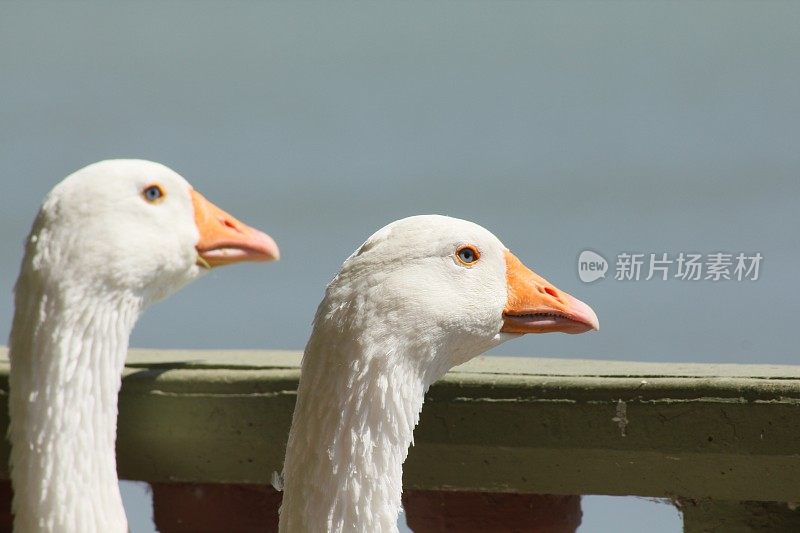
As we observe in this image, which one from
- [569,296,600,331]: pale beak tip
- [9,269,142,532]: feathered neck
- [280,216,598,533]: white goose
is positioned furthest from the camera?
[9,269,142,532]: feathered neck

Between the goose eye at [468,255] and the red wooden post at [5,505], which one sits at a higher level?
the goose eye at [468,255]

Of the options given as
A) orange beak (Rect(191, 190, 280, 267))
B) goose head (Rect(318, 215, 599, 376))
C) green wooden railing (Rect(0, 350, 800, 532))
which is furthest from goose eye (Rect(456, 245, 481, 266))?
orange beak (Rect(191, 190, 280, 267))

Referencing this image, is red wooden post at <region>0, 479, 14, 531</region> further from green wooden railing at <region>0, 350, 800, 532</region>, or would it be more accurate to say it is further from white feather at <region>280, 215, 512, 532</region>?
white feather at <region>280, 215, 512, 532</region>

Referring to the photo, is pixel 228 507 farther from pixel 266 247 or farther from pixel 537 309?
pixel 537 309

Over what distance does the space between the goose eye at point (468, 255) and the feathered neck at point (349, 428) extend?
0.15 meters

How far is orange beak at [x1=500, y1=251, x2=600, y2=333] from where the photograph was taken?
1910 millimetres

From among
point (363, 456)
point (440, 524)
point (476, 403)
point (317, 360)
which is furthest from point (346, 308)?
point (440, 524)

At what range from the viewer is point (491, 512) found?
88.9 inches

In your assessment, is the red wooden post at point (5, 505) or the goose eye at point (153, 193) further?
the red wooden post at point (5, 505)

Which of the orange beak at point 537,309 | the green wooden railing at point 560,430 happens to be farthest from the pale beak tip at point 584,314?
the green wooden railing at point 560,430

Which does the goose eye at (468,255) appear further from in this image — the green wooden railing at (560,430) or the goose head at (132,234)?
the goose head at (132,234)

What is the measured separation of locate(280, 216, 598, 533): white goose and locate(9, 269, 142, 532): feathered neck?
568 millimetres

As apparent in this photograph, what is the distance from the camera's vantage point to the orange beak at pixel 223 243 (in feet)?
8.07

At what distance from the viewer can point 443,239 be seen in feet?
5.92
